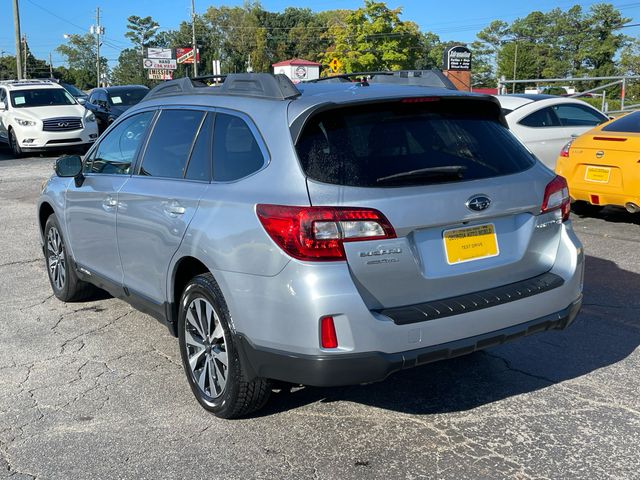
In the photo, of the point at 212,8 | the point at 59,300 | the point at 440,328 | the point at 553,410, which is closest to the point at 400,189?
the point at 440,328

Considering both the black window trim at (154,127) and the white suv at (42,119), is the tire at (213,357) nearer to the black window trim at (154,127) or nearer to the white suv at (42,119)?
the black window trim at (154,127)

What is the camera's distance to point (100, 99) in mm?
23812

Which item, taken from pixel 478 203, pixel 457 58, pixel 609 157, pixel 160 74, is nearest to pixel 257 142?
pixel 478 203

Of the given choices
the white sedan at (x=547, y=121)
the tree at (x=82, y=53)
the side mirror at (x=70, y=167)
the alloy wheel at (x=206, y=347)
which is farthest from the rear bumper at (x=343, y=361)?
the tree at (x=82, y=53)

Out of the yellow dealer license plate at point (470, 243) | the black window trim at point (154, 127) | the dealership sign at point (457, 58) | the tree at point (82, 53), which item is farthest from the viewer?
the tree at point (82, 53)

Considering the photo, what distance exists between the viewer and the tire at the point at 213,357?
369cm

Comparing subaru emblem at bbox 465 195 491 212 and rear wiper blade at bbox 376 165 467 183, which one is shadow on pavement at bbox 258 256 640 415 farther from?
rear wiper blade at bbox 376 165 467 183

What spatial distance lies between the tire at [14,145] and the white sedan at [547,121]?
13492 mm

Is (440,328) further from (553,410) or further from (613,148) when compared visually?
(613,148)

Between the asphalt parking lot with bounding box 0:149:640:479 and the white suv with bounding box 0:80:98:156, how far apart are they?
14.4m

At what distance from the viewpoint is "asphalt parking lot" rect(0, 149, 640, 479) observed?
11.3 feet

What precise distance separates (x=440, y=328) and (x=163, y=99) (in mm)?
2494

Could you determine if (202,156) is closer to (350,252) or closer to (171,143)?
(171,143)

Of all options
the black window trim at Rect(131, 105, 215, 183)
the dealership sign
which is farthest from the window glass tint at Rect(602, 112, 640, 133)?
the dealership sign
